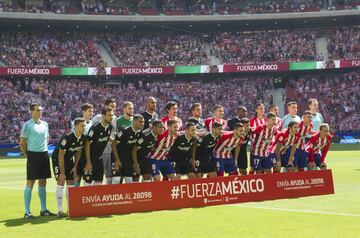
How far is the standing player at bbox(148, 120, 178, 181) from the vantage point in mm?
14197

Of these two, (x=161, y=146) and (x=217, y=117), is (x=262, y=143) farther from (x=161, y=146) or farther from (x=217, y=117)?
(x=161, y=146)

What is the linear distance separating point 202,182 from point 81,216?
2.89 meters

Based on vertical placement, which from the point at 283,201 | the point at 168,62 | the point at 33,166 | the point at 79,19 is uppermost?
the point at 79,19

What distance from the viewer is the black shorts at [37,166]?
1251cm

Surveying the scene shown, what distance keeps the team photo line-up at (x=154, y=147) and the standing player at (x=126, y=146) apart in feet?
0.07

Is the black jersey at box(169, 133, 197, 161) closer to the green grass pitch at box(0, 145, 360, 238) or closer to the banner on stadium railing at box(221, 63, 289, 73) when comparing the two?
the green grass pitch at box(0, 145, 360, 238)

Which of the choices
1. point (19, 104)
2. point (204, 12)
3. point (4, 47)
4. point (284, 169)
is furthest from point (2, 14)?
point (284, 169)

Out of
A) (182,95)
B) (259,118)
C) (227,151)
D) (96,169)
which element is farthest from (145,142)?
(182,95)

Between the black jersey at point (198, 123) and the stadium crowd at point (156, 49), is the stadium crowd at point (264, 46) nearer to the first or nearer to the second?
the stadium crowd at point (156, 49)

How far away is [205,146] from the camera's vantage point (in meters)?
14.8

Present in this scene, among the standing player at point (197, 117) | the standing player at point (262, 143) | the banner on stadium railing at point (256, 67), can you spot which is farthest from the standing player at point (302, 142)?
the banner on stadium railing at point (256, 67)

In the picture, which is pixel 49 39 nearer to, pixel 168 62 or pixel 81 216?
pixel 168 62

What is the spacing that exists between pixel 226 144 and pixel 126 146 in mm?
2712

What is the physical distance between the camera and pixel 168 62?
55.5 m
